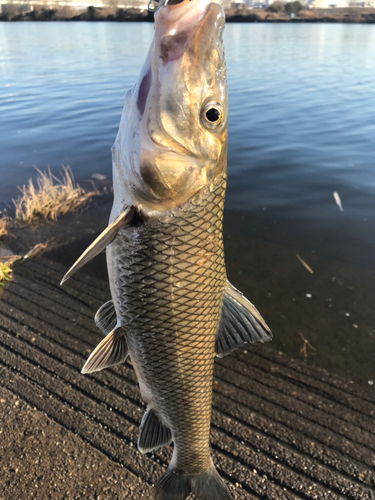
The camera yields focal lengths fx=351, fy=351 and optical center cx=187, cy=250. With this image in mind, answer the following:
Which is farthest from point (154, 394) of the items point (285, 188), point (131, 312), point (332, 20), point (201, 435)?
point (332, 20)

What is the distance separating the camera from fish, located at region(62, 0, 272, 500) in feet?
4.70

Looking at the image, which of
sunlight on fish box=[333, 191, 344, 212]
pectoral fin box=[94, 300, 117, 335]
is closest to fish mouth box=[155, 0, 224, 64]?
pectoral fin box=[94, 300, 117, 335]

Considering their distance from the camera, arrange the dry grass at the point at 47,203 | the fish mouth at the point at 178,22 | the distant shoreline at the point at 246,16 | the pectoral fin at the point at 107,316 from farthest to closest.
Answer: the distant shoreline at the point at 246,16, the dry grass at the point at 47,203, the pectoral fin at the point at 107,316, the fish mouth at the point at 178,22

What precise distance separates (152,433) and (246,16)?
248 ft

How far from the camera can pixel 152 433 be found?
2.18 metres

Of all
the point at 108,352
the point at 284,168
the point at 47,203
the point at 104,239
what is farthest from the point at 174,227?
the point at 284,168

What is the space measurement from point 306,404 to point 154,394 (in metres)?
2.00

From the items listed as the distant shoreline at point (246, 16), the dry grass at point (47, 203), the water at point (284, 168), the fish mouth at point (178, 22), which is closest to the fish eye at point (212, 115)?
the fish mouth at point (178, 22)

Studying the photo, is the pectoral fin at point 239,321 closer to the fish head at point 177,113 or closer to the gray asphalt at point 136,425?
the fish head at point 177,113

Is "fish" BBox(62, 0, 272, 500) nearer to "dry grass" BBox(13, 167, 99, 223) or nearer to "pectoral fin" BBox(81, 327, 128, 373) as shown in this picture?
"pectoral fin" BBox(81, 327, 128, 373)

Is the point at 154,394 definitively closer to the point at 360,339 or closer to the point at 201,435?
the point at 201,435

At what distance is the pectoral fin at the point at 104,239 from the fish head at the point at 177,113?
0.09 metres

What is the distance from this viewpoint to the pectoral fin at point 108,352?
6.10ft

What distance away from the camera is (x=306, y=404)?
338 cm
